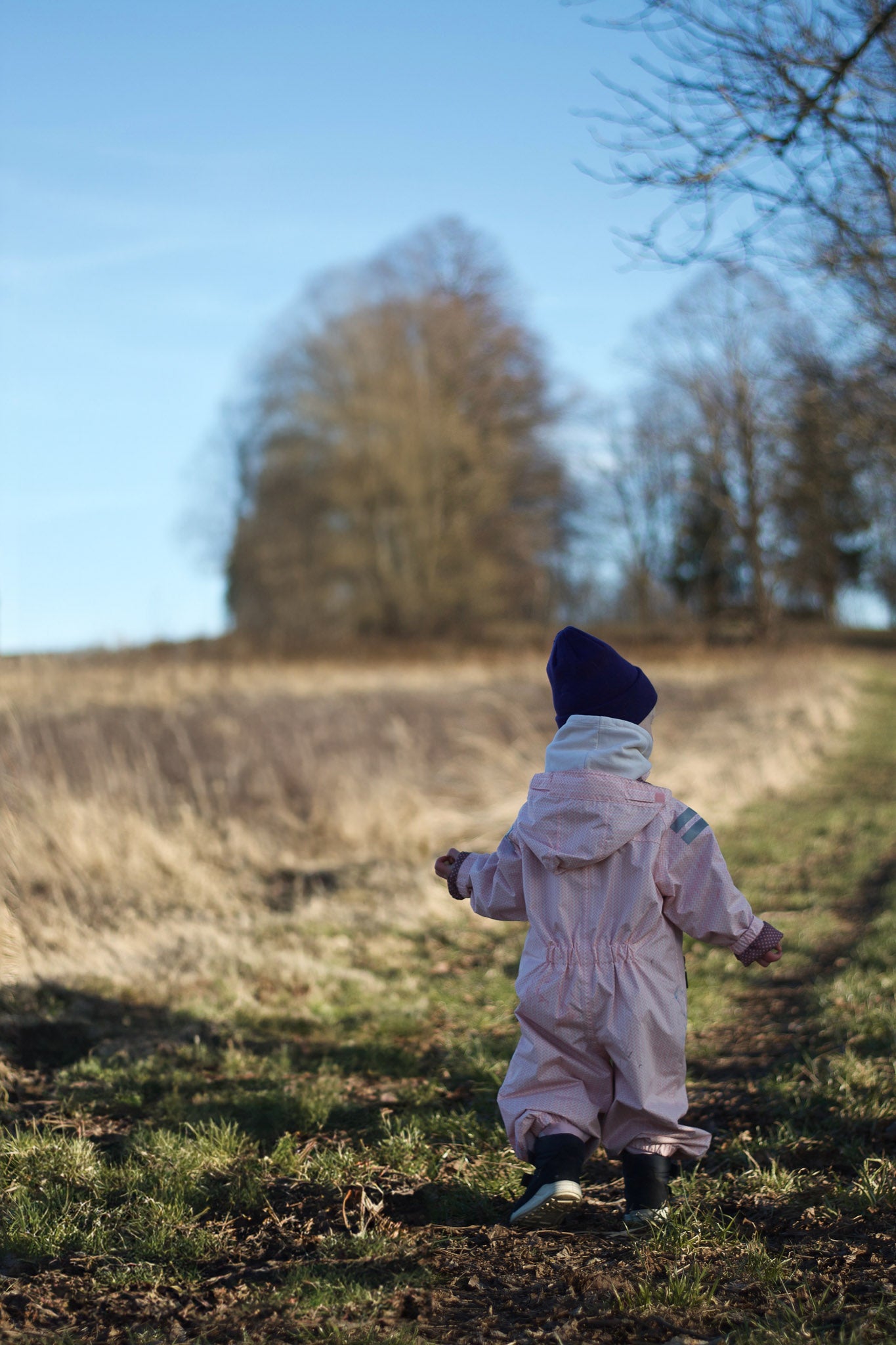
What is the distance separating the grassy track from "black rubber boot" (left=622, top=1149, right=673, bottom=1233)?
0.08 metres

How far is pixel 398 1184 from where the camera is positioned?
297cm

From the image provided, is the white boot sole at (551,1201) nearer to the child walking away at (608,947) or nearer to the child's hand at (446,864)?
the child walking away at (608,947)

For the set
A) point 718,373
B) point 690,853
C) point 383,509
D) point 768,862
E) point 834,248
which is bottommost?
point 768,862

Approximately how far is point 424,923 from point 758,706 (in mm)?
11816

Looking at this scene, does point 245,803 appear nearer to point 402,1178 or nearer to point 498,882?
point 402,1178

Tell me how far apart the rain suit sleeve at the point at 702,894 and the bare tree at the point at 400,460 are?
26.5 m

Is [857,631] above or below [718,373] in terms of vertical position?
below

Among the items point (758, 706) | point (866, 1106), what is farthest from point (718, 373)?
point (866, 1106)

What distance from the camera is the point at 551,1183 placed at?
2516mm

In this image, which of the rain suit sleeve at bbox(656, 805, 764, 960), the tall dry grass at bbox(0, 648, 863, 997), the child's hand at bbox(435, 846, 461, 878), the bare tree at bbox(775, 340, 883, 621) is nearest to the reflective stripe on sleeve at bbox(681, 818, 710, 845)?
the rain suit sleeve at bbox(656, 805, 764, 960)

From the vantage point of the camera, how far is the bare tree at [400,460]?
29219mm

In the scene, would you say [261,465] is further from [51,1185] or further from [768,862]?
[51,1185]

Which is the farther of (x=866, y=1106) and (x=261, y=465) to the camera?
(x=261, y=465)

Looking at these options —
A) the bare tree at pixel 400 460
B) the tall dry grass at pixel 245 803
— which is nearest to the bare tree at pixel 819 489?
the tall dry grass at pixel 245 803
